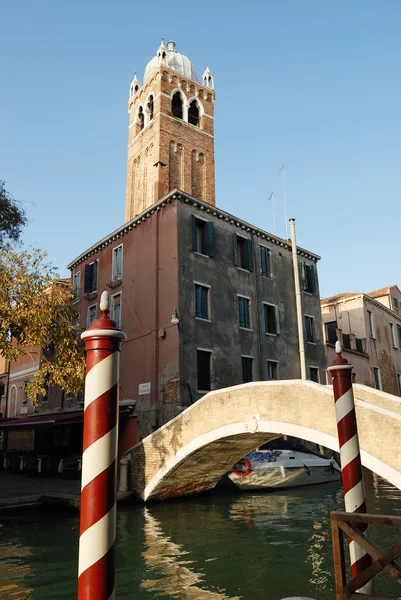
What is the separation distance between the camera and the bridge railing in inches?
132

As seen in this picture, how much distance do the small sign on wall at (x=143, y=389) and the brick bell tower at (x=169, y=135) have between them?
36.9ft

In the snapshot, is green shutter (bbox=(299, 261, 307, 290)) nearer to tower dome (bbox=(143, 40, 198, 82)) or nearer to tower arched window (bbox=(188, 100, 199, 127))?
tower arched window (bbox=(188, 100, 199, 127))

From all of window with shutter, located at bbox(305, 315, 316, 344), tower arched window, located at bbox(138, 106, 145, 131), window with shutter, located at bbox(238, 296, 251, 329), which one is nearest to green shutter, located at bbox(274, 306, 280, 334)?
window with shutter, located at bbox(238, 296, 251, 329)

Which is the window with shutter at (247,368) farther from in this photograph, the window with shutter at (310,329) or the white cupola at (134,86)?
the white cupola at (134,86)

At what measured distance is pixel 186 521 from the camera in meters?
11.3

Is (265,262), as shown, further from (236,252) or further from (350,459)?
(350,459)

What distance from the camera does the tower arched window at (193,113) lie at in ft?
96.0

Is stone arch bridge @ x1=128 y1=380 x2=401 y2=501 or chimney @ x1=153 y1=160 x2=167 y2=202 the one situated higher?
chimney @ x1=153 y1=160 x2=167 y2=202

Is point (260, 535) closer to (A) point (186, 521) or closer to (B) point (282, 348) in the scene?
(A) point (186, 521)

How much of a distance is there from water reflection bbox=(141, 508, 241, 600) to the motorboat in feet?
22.6

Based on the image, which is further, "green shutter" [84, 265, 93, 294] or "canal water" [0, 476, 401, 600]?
"green shutter" [84, 265, 93, 294]

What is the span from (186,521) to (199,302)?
329 inches

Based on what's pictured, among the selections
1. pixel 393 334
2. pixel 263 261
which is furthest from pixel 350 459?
pixel 393 334

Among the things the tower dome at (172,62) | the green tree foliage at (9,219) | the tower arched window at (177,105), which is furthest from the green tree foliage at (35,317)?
the tower dome at (172,62)
